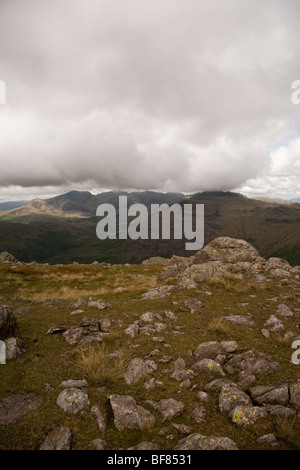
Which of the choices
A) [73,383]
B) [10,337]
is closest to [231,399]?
[73,383]

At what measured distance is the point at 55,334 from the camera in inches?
476

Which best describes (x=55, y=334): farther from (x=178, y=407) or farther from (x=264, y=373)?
(x=264, y=373)

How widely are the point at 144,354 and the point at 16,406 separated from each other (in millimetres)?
5104

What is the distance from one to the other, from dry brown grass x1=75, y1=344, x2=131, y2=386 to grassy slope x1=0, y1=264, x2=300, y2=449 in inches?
A: 9.7

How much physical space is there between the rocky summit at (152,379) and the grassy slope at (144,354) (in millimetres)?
37

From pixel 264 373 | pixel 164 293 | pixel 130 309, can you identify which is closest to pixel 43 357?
pixel 130 309

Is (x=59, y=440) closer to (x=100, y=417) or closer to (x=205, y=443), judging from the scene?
(x=100, y=417)

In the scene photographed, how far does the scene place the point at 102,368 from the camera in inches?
345

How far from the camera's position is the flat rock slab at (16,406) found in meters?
6.45

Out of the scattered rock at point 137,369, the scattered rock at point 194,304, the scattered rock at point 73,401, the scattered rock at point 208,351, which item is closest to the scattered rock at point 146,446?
the scattered rock at point 73,401

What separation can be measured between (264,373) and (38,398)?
808 centimetres

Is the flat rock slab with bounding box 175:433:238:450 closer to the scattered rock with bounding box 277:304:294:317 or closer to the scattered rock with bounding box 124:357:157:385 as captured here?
the scattered rock with bounding box 124:357:157:385

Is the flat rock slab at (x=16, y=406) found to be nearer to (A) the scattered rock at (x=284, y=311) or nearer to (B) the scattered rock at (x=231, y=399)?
(B) the scattered rock at (x=231, y=399)
